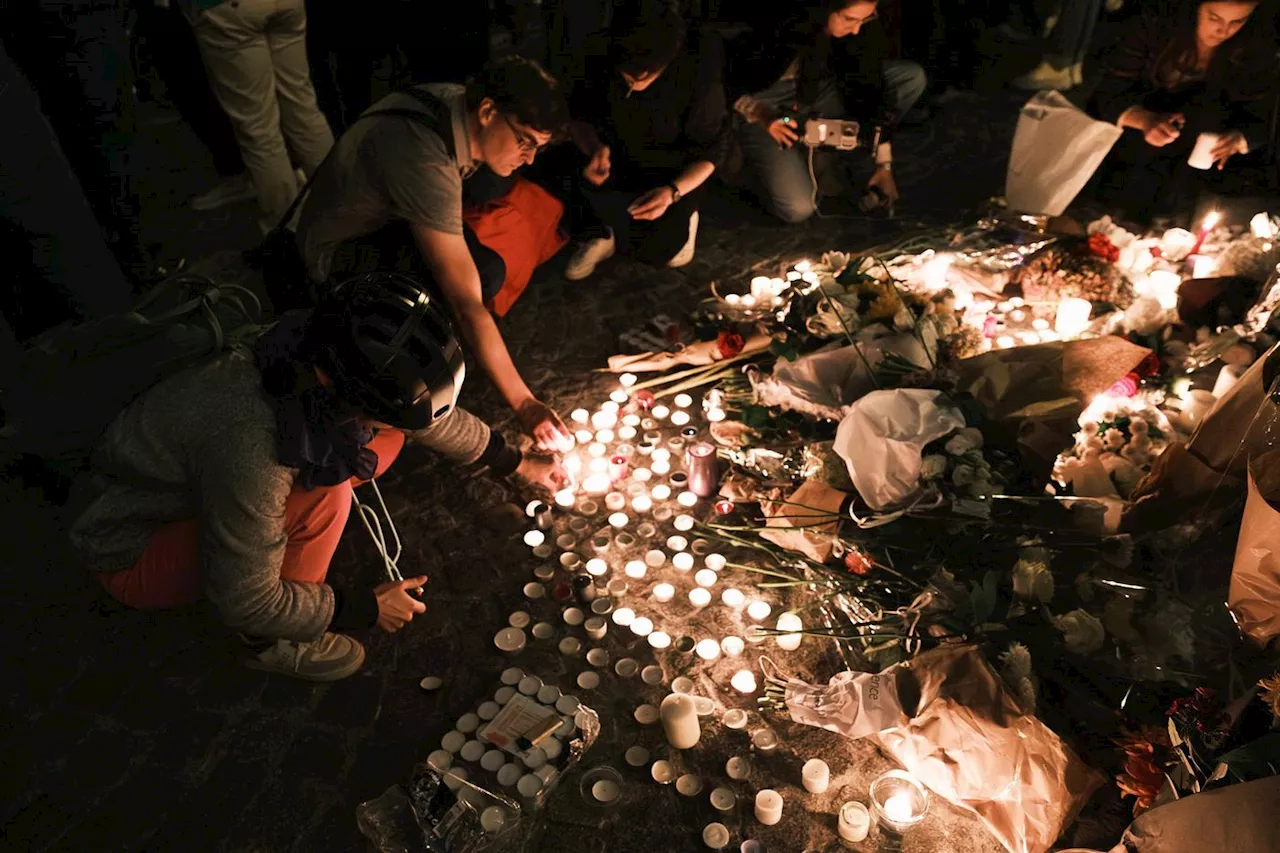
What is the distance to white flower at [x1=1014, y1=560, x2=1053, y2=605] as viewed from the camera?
2498 mm

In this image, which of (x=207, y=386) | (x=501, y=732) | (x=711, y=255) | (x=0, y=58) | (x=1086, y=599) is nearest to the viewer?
(x=207, y=386)

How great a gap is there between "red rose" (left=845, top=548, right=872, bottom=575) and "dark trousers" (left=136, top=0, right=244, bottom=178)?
428cm

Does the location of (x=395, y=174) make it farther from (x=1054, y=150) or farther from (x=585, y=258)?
(x=1054, y=150)

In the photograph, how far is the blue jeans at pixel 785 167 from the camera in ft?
15.3

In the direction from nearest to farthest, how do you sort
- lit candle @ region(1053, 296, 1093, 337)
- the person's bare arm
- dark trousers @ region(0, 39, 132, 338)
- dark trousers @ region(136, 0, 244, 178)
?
the person's bare arm
dark trousers @ region(0, 39, 132, 338)
lit candle @ region(1053, 296, 1093, 337)
dark trousers @ region(136, 0, 244, 178)

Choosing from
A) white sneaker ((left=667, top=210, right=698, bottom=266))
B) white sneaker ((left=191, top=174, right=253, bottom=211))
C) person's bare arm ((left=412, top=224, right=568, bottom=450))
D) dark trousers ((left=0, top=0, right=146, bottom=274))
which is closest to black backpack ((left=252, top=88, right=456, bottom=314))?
person's bare arm ((left=412, top=224, right=568, bottom=450))

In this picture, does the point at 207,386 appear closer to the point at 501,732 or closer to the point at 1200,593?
→ the point at 501,732

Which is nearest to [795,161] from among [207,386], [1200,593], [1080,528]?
[1080,528]

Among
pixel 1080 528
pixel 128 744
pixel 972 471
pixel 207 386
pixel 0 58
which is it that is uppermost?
pixel 0 58

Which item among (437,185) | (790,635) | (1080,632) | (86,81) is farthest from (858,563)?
(86,81)

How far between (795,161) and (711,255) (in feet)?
2.47

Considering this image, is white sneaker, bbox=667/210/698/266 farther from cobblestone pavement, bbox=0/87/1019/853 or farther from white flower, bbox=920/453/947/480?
white flower, bbox=920/453/947/480

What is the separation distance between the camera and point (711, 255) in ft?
15.2

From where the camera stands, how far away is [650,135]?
4.09m
